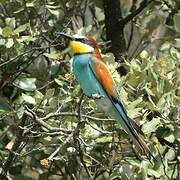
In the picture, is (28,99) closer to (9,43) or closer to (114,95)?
(9,43)

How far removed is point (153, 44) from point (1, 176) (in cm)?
159

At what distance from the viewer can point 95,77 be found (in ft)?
9.35

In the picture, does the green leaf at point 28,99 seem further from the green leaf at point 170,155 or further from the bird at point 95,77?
the green leaf at point 170,155

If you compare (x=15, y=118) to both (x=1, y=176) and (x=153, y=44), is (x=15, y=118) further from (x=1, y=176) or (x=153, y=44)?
(x=153, y=44)

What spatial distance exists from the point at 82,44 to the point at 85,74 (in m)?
0.13

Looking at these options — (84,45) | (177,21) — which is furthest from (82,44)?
(177,21)

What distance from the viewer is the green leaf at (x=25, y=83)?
302 cm

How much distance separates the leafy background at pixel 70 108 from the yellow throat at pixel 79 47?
0.19ft

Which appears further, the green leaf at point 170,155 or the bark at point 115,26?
the bark at point 115,26

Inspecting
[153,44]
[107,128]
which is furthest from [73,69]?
[153,44]

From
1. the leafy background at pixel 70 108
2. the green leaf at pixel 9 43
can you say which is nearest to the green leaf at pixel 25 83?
the leafy background at pixel 70 108

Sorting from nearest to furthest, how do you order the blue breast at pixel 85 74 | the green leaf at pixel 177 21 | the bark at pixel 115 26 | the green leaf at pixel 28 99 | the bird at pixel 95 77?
the bird at pixel 95 77, the blue breast at pixel 85 74, the green leaf at pixel 28 99, the green leaf at pixel 177 21, the bark at pixel 115 26

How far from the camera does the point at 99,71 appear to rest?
2.78 metres

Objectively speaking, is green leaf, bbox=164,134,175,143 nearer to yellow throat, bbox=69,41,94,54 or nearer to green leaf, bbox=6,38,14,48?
yellow throat, bbox=69,41,94,54
